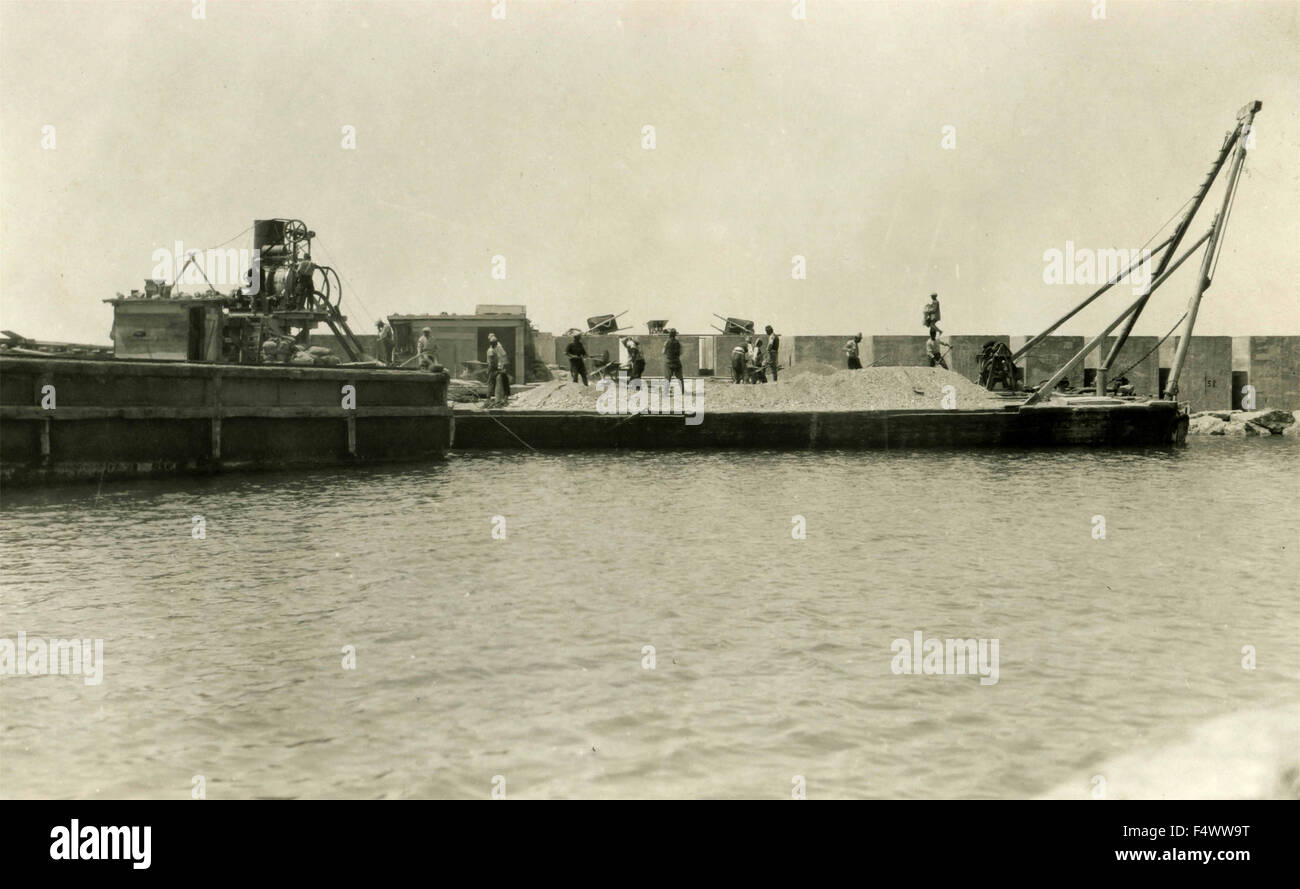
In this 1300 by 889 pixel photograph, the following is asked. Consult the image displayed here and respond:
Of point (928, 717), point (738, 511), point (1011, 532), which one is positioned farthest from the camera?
point (738, 511)

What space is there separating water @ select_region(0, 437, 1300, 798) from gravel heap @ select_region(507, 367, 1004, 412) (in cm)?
1216

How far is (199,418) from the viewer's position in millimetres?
17266

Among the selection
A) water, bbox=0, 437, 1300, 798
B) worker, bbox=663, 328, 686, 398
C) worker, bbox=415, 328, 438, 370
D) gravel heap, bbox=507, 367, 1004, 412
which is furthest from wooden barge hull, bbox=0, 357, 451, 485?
worker, bbox=663, 328, 686, 398

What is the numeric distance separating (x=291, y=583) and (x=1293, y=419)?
33.3 meters

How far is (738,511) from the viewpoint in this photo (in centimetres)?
1383

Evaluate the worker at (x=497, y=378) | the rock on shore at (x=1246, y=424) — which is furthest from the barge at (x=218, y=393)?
the rock on shore at (x=1246, y=424)

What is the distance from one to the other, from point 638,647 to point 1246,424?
102 feet

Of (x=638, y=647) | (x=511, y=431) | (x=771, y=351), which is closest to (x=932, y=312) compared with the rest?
(x=771, y=351)

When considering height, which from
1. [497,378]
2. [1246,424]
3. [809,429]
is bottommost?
[1246,424]

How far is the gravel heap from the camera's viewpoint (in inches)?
1028

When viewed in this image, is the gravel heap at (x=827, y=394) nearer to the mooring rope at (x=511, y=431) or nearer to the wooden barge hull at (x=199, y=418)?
the mooring rope at (x=511, y=431)

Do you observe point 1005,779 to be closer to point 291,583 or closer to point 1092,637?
point 1092,637

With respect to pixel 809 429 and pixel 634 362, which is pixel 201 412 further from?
pixel 809 429
